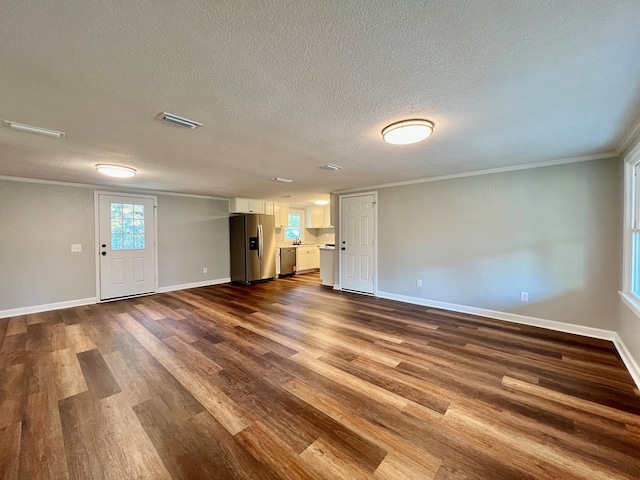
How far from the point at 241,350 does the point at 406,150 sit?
9.59 feet

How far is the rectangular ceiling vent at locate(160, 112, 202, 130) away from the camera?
80.1 inches

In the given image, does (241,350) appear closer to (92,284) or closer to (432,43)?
(432,43)

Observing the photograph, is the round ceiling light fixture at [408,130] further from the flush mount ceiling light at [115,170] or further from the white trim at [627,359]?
the flush mount ceiling light at [115,170]

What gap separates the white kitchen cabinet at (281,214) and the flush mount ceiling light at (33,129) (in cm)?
533

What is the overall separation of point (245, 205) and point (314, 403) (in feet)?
18.4

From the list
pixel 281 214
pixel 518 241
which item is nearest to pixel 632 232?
pixel 518 241

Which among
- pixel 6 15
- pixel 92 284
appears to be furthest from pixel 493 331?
pixel 92 284

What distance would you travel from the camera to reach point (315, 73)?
153cm

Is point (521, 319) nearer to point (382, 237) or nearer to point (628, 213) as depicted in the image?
point (628, 213)

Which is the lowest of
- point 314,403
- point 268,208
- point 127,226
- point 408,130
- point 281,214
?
point 314,403

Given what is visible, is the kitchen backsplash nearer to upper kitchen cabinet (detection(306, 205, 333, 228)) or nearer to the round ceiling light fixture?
upper kitchen cabinet (detection(306, 205, 333, 228))

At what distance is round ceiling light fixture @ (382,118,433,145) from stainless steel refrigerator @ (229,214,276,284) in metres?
5.03

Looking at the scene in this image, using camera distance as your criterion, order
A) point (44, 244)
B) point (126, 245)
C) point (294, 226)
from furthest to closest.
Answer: point (294, 226) < point (126, 245) < point (44, 244)

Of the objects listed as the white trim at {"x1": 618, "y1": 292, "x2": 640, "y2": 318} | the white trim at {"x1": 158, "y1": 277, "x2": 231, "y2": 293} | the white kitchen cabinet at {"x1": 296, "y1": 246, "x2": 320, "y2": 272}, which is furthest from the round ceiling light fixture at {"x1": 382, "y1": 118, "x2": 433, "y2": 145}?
the white kitchen cabinet at {"x1": 296, "y1": 246, "x2": 320, "y2": 272}
